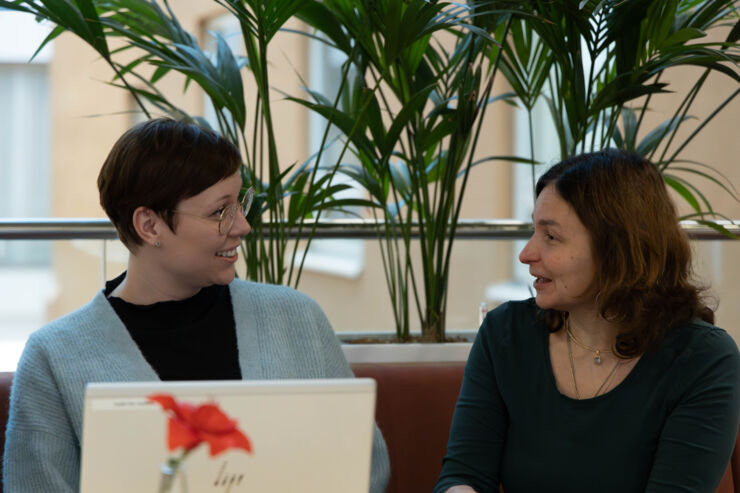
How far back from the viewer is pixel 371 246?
6.82 meters

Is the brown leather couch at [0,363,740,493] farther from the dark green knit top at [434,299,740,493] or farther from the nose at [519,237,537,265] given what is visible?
the nose at [519,237,537,265]

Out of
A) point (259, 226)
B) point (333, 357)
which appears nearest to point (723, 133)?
point (259, 226)

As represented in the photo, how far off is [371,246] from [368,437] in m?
6.00

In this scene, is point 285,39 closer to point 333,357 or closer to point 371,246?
point 371,246

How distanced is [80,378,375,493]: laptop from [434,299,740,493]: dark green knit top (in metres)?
0.63

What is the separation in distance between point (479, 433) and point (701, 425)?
13.6 inches

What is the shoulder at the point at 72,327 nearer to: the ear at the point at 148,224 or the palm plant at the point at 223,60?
the ear at the point at 148,224

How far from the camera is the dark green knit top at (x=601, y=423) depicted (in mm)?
1303

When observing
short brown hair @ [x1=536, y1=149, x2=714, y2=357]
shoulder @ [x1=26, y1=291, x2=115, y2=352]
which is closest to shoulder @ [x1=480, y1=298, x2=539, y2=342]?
short brown hair @ [x1=536, y1=149, x2=714, y2=357]

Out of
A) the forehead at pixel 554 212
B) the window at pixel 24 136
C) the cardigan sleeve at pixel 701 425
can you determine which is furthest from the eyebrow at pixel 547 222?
the window at pixel 24 136

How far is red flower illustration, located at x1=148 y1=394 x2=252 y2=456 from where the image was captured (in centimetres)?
79

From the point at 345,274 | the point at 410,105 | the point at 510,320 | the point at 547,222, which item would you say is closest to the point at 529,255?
the point at 547,222

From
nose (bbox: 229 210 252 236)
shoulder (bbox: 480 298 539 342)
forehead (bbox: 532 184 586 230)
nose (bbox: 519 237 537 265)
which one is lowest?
shoulder (bbox: 480 298 539 342)

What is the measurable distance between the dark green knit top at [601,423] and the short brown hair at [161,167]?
21.9 inches
